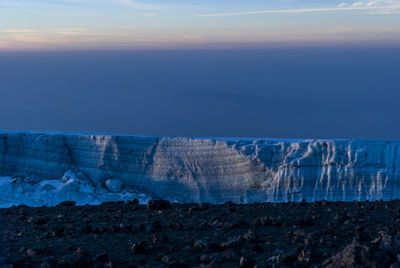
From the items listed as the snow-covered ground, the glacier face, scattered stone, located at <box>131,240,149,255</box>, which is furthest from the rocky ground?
the snow-covered ground

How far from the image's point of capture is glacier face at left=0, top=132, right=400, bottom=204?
13.0 metres

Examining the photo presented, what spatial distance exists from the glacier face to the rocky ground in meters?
4.44

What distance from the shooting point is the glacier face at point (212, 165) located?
42.8ft

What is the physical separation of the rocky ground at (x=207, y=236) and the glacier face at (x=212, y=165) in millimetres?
4435

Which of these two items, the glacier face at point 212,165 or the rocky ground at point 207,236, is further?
the glacier face at point 212,165

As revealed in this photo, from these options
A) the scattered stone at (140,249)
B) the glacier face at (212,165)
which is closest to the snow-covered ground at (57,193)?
the glacier face at (212,165)

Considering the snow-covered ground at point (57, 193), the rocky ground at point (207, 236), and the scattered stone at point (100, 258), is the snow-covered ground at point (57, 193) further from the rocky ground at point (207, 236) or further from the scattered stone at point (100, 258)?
the scattered stone at point (100, 258)

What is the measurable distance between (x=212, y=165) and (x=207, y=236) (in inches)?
299

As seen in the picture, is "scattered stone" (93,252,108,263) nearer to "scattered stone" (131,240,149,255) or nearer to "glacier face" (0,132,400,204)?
"scattered stone" (131,240,149,255)

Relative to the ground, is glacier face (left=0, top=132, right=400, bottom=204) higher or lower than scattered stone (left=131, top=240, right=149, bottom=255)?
higher

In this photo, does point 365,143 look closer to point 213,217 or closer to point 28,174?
point 213,217

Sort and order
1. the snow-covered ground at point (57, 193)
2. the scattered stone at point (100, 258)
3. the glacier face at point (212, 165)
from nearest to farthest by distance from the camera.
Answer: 1. the scattered stone at point (100, 258)
2. the glacier face at point (212, 165)
3. the snow-covered ground at point (57, 193)

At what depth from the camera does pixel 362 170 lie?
1300cm

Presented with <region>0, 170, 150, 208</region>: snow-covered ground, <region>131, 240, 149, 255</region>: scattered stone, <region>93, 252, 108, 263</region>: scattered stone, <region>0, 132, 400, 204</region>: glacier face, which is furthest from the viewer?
<region>0, 170, 150, 208</region>: snow-covered ground
